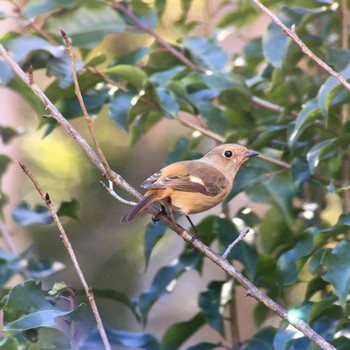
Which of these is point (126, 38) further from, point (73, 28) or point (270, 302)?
point (270, 302)

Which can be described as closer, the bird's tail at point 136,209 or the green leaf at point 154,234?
the bird's tail at point 136,209

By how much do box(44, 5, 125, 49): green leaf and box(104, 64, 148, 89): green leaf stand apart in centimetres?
28

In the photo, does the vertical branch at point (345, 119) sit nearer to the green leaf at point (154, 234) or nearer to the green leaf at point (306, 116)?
the green leaf at point (306, 116)

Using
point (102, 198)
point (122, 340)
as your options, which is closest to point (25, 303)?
point (122, 340)

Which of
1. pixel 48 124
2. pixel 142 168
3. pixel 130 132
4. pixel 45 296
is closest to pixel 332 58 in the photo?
pixel 130 132

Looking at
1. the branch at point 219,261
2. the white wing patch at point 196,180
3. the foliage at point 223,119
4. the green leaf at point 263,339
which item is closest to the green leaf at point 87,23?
the foliage at point 223,119

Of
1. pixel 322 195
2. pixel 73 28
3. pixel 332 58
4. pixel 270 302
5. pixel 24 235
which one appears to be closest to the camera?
pixel 270 302

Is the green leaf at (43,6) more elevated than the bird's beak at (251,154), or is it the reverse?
the green leaf at (43,6)

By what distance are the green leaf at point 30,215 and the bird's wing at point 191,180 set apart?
2.63 ft

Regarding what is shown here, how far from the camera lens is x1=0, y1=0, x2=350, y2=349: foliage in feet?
11.0

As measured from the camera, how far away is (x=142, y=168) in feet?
19.5

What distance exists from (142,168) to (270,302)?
339 cm

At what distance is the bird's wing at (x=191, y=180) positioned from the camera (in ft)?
10.9

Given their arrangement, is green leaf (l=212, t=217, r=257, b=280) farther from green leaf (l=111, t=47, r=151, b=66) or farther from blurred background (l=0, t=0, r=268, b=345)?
blurred background (l=0, t=0, r=268, b=345)
